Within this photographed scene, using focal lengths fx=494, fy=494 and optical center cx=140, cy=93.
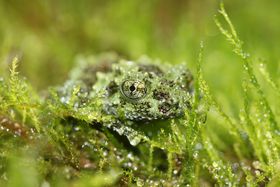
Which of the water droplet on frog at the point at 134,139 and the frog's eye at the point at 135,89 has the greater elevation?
the frog's eye at the point at 135,89

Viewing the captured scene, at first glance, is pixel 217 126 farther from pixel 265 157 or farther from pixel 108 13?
pixel 108 13

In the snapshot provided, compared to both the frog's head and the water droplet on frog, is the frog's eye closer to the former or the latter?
the frog's head

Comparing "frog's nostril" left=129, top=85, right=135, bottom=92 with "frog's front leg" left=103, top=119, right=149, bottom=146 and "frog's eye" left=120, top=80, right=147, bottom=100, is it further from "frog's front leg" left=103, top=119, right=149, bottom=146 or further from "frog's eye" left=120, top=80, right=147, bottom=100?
"frog's front leg" left=103, top=119, right=149, bottom=146

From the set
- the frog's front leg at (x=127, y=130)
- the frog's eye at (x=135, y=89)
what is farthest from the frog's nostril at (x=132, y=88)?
the frog's front leg at (x=127, y=130)

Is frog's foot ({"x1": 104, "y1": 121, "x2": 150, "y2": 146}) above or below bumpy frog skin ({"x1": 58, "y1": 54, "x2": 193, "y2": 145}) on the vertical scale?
below

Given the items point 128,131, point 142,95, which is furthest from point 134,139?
point 142,95

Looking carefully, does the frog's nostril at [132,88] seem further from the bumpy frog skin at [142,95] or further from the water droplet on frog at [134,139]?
the water droplet on frog at [134,139]

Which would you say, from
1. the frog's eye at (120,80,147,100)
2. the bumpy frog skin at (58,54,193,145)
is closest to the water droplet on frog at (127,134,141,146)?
the bumpy frog skin at (58,54,193,145)
